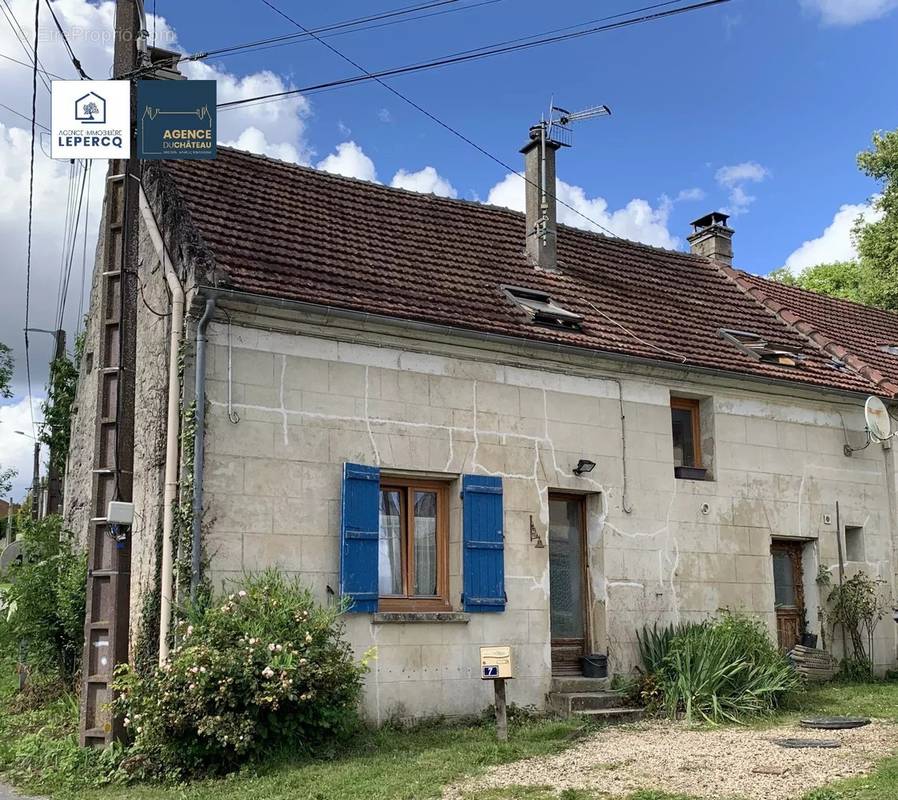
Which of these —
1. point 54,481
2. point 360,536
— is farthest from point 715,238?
point 54,481

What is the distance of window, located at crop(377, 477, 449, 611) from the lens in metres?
11.4

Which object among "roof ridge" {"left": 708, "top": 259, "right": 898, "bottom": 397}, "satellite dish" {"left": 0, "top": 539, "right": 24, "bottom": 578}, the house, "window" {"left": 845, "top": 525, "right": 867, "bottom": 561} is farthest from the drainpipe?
"roof ridge" {"left": 708, "top": 259, "right": 898, "bottom": 397}

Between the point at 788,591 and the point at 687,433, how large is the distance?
279 centimetres

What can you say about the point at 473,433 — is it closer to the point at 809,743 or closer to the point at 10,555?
the point at 809,743

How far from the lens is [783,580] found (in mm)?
14727

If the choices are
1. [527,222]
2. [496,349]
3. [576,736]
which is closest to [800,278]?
[527,222]

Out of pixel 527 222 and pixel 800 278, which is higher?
pixel 800 278

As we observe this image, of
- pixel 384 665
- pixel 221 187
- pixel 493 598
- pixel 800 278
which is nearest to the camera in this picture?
pixel 384 665

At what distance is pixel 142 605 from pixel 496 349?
491 cm

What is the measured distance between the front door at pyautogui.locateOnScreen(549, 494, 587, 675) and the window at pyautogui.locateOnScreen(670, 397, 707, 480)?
193cm

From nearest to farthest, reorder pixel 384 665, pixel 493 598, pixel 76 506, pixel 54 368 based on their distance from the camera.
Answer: pixel 384 665 < pixel 493 598 < pixel 76 506 < pixel 54 368

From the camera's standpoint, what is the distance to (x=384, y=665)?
35.9 feet

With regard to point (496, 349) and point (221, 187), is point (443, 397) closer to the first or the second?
point (496, 349)

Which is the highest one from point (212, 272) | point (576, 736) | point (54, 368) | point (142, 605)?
point (54, 368)
